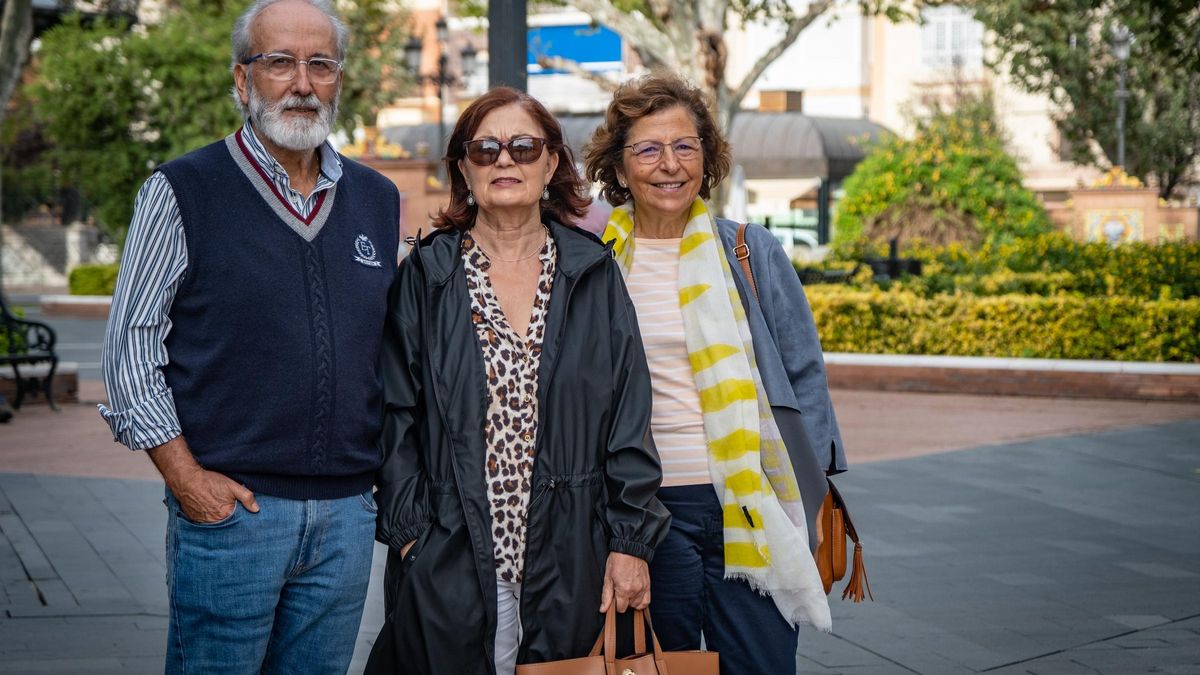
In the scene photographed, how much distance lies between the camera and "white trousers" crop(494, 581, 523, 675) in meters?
3.21

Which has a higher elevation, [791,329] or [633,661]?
[791,329]

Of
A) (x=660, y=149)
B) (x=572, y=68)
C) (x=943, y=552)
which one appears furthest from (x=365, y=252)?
(x=572, y=68)

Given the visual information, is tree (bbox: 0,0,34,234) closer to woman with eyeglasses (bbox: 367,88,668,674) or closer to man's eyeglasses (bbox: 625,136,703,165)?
man's eyeglasses (bbox: 625,136,703,165)

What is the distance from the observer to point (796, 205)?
40.1m

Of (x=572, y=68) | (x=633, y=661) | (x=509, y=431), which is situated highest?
(x=572, y=68)

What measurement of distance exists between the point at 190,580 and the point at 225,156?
2.93 feet

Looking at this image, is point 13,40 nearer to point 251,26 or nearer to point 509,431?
point 251,26

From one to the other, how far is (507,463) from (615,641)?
46 centimetres

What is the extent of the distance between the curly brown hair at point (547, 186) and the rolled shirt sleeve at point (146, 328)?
0.70 metres

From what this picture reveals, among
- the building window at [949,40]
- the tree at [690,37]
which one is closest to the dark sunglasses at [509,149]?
the tree at [690,37]

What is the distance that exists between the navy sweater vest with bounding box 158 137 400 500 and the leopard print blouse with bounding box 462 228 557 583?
257mm

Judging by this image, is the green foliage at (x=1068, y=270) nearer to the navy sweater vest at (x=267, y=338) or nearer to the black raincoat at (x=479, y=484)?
the black raincoat at (x=479, y=484)

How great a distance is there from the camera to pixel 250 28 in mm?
3145

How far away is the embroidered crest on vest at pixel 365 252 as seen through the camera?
314 cm
